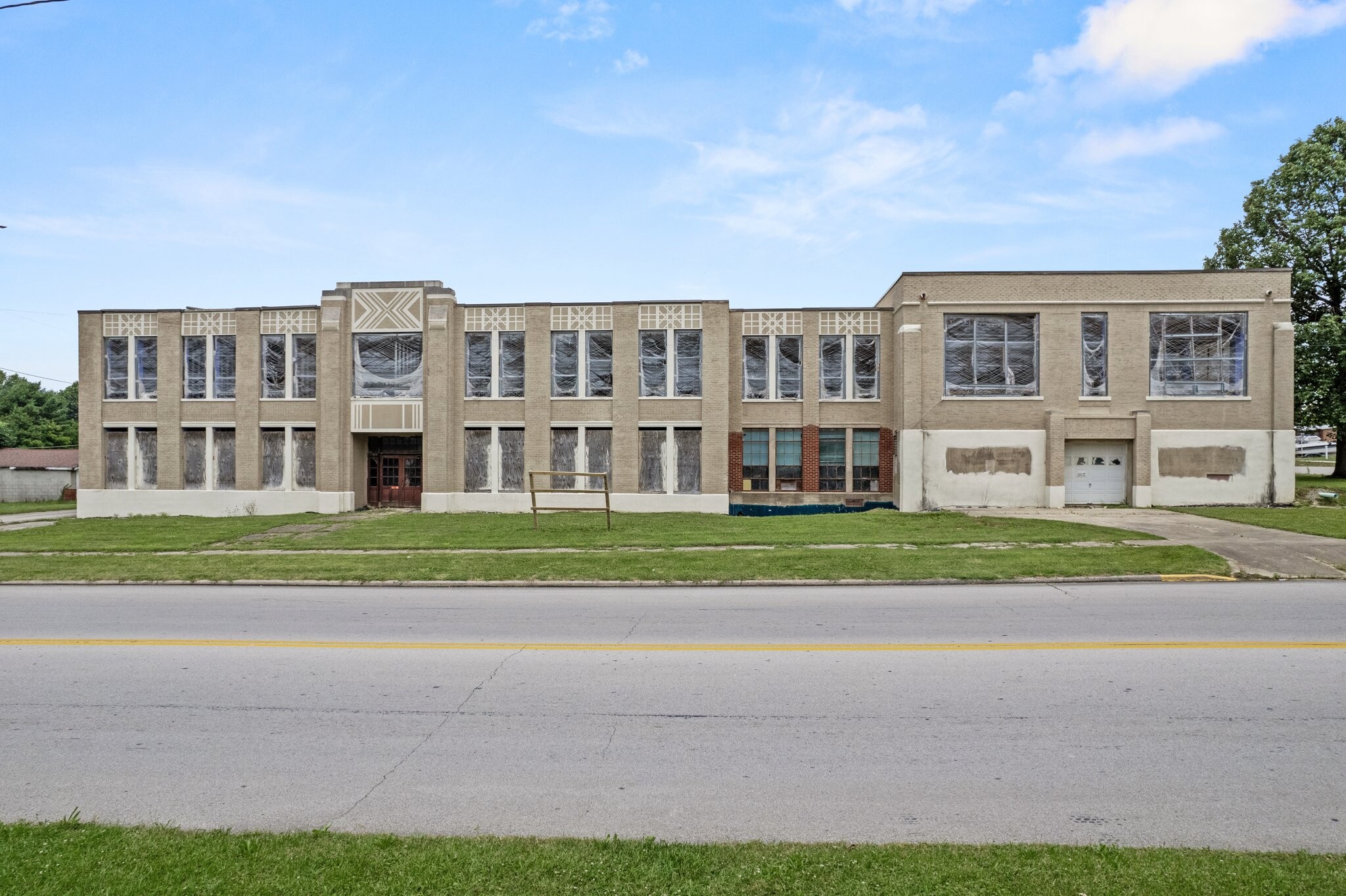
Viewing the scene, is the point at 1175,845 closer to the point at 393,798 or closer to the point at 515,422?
the point at 393,798

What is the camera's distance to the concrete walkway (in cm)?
1353

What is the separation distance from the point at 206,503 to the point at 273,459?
118 inches

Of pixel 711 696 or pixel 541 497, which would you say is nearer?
pixel 711 696

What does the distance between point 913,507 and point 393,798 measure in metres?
24.4

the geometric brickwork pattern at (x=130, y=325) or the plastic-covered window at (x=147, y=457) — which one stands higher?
the geometric brickwork pattern at (x=130, y=325)

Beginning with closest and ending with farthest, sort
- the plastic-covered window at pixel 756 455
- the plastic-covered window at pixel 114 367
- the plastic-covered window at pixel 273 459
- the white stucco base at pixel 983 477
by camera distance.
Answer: the white stucco base at pixel 983 477, the plastic-covered window at pixel 756 455, the plastic-covered window at pixel 273 459, the plastic-covered window at pixel 114 367

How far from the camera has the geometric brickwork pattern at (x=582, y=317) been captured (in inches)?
1149

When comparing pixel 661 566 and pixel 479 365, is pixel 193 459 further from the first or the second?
pixel 661 566

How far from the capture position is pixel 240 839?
4059mm

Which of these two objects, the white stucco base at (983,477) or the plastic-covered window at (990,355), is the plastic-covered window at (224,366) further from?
the plastic-covered window at (990,355)

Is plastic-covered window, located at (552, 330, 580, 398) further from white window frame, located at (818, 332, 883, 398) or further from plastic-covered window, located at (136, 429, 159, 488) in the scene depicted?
plastic-covered window, located at (136, 429, 159, 488)

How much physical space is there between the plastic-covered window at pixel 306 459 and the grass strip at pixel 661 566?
528 inches

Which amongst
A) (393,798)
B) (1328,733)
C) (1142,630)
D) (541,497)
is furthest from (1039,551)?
(541,497)

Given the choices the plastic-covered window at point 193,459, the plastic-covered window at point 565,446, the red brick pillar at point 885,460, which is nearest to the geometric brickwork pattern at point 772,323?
the red brick pillar at point 885,460
